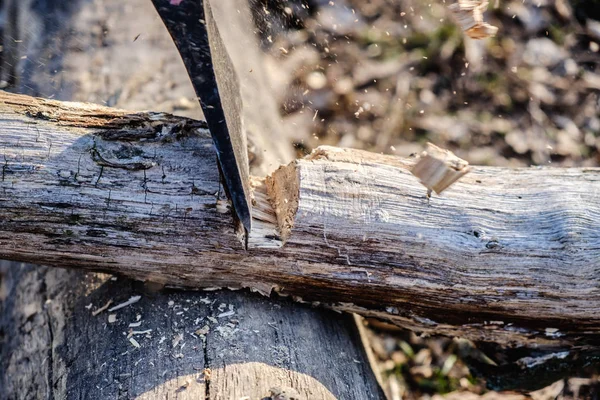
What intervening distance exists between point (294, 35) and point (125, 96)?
5.23ft

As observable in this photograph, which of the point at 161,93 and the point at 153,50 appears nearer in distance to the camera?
the point at 161,93

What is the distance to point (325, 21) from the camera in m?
4.04

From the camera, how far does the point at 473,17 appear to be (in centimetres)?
191

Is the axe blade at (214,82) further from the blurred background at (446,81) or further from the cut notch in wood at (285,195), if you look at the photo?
the blurred background at (446,81)

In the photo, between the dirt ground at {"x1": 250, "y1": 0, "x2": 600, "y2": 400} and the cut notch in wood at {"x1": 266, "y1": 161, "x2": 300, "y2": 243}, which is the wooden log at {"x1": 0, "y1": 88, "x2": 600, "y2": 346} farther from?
the dirt ground at {"x1": 250, "y1": 0, "x2": 600, "y2": 400}

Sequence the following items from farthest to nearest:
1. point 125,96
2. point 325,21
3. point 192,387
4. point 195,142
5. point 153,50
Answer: point 325,21
point 153,50
point 125,96
point 195,142
point 192,387

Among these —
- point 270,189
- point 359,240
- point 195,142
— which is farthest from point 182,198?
point 359,240

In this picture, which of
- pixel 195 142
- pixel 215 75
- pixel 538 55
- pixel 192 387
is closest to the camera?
pixel 215 75

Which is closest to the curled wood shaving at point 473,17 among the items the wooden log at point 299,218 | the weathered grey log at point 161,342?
→ the wooden log at point 299,218

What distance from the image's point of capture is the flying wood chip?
148 cm

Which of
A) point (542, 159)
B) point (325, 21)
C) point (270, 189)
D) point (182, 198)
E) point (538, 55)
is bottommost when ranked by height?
point (542, 159)

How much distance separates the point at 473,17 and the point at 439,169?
2.30 ft

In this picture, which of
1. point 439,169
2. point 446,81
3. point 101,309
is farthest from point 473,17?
point 446,81

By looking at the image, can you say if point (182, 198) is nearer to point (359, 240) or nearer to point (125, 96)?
Result: point (359, 240)
